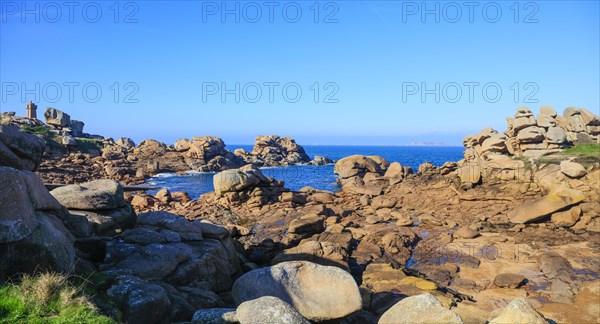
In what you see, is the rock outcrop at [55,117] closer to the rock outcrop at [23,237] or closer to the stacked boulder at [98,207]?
the stacked boulder at [98,207]

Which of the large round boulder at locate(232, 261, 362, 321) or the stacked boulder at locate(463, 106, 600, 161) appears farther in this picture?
the stacked boulder at locate(463, 106, 600, 161)

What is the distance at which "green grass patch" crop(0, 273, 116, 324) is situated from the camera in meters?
6.45

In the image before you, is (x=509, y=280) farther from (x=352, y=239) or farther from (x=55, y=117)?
(x=55, y=117)

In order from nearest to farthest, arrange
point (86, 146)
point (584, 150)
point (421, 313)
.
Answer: point (421, 313) < point (584, 150) < point (86, 146)

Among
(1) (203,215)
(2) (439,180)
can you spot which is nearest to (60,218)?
(1) (203,215)

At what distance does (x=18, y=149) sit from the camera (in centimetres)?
1164

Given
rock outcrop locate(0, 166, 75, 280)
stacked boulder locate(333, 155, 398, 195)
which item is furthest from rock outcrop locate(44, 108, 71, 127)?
rock outcrop locate(0, 166, 75, 280)

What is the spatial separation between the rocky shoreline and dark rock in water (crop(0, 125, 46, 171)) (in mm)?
38

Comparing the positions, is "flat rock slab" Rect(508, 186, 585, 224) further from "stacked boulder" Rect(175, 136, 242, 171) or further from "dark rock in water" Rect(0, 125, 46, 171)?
"stacked boulder" Rect(175, 136, 242, 171)

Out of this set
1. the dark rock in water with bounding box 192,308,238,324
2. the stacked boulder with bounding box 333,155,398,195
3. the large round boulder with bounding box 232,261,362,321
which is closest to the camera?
the dark rock in water with bounding box 192,308,238,324

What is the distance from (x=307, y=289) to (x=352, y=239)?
40.6 ft

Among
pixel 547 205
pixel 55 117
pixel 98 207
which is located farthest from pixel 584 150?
pixel 55 117

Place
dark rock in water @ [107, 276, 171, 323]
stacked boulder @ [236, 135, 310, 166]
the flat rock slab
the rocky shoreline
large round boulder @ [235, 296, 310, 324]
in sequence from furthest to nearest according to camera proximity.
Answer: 1. stacked boulder @ [236, 135, 310, 166]
2. the flat rock slab
3. the rocky shoreline
4. dark rock in water @ [107, 276, 171, 323]
5. large round boulder @ [235, 296, 310, 324]

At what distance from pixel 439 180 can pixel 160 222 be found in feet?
94.5
